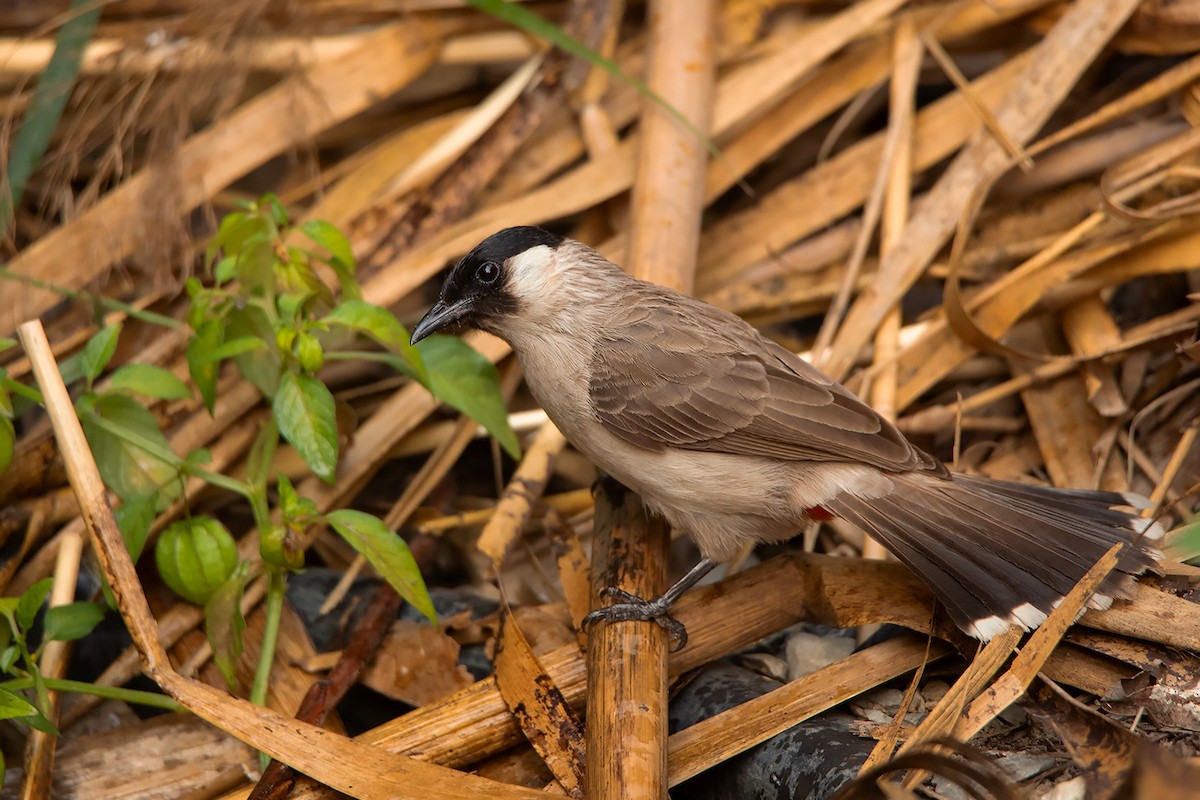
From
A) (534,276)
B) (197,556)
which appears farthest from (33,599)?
(534,276)

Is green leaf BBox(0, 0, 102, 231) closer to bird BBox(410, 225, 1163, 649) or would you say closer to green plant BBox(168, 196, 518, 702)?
green plant BBox(168, 196, 518, 702)

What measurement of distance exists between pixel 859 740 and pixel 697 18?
2664mm

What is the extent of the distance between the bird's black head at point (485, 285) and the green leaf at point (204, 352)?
575 millimetres

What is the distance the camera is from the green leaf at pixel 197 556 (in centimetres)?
278

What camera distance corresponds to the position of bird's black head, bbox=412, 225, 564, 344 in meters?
3.17

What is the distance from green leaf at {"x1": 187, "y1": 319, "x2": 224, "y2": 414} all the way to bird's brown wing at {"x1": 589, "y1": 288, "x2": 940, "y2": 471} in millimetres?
1003

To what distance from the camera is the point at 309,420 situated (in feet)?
8.91

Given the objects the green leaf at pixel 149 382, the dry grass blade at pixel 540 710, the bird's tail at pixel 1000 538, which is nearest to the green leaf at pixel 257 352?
the green leaf at pixel 149 382

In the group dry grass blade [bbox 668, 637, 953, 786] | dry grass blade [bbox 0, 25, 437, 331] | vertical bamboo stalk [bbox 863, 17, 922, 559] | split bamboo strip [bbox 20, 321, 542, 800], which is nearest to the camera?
split bamboo strip [bbox 20, 321, 542, 800]

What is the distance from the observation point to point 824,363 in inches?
145


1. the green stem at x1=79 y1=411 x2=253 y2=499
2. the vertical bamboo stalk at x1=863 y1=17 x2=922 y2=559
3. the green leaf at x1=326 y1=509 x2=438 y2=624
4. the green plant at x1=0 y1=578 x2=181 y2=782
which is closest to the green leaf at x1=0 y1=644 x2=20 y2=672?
the green plant at x1=0 y1=578 x2=181 y2=782

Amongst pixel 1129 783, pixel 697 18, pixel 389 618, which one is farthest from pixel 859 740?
pixel 697 18

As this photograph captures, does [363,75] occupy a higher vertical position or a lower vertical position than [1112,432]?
higher

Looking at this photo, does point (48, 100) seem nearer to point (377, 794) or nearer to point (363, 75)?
point (363, 75)
